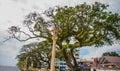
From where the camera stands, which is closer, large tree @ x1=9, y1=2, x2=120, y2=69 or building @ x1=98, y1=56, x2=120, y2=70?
large tree @ x1=9, y1=2, x2=120, y2=69

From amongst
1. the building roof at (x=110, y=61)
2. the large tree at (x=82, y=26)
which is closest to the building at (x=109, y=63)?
Answer: the building roof at (x=110, y=61)

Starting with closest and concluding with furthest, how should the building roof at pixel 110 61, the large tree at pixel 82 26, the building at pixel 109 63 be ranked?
the large tree at pixel 82 26 < the building at pixel 109 63 < the building roof at pixel 110 61

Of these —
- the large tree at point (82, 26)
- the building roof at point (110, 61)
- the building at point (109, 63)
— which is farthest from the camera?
the building roof at point (110, 61)

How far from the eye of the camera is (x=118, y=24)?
97.0 ft

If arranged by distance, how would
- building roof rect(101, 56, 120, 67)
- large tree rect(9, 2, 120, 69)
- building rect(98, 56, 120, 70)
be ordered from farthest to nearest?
building roof rect(101, 56, 120, 67)
building rect(98, 56, 120, 70)
large tree rect(9, 2, 120, 69)

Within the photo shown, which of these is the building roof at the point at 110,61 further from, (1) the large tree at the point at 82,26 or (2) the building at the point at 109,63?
(1) the large tree at the point at 82,26

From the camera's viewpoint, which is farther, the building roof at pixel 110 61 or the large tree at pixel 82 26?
the building roof at pixel 110 61

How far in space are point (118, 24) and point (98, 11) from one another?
349cm

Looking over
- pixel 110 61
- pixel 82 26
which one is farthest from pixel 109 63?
pixel 82 26

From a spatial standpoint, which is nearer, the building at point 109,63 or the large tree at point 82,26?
the large tree at point 82,26

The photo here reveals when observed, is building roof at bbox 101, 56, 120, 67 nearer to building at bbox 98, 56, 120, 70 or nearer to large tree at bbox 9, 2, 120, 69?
building at bbox 98, 56, 120, 70

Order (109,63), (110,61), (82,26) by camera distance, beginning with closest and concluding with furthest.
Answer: (82,26), (109,63), (110,61)

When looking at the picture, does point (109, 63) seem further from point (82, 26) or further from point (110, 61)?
point (82, 26)

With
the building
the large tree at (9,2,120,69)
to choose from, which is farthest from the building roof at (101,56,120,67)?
the large tree at (9,2,120,69)
